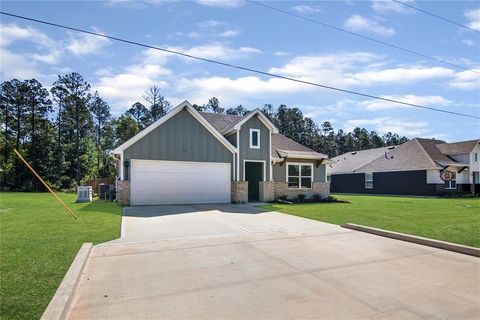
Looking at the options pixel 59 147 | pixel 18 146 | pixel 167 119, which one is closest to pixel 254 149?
pixel 167 119

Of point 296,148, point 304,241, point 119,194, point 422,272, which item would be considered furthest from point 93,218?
point 296,148

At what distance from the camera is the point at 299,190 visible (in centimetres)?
2270

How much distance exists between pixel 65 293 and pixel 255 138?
17.0 metres

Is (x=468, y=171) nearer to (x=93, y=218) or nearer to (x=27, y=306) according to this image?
(x=93, y=218)

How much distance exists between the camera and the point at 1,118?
46500 millimetres

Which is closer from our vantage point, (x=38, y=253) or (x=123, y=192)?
(x=38, y=253)

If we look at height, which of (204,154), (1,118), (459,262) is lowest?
(459,262)

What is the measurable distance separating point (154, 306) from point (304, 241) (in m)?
4.99

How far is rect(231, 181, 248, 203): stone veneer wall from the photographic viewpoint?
1970cm

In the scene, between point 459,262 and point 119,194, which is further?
point 119,194

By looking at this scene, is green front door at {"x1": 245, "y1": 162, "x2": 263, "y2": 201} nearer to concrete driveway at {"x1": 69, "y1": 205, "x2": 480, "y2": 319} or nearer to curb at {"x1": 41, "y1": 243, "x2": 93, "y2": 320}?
concrete driveway at {"x1": 69, "y1": 205, "x2": 480, "y2": 319}

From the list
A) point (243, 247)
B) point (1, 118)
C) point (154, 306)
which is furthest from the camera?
point (1, 118)

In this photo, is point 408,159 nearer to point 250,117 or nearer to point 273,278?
point 250,117

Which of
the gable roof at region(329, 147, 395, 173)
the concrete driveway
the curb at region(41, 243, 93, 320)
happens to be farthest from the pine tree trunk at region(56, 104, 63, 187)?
the curb at region(41, 243, 93, 320)
